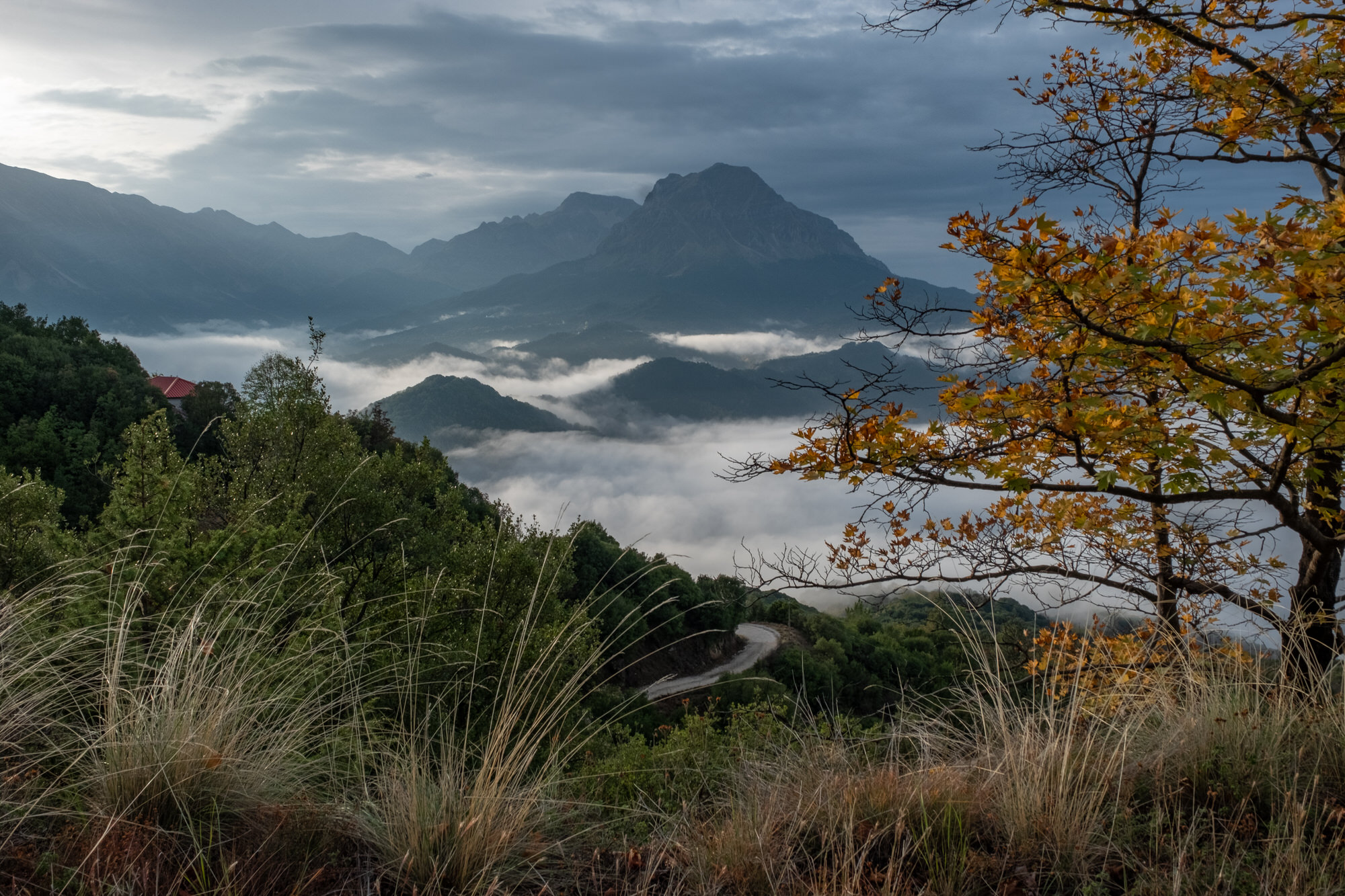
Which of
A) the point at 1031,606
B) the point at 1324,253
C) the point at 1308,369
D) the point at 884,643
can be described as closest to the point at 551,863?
the point at 1308,369

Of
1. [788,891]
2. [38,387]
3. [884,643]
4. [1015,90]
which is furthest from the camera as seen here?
[884,643]

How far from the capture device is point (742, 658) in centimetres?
5016

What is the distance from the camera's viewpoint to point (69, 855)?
2293 mm

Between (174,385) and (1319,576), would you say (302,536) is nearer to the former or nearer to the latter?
(1319,576)

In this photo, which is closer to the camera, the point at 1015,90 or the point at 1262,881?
the point at 1262,881

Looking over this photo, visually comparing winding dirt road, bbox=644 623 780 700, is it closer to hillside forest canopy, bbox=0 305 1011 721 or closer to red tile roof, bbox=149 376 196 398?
hillside forest canopy, bbox=0 305 1011 721

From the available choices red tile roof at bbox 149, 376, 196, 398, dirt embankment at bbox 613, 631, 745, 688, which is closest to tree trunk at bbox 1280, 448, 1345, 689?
dirt embankment at bbox 613, 631, 745, 688

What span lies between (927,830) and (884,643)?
56231mm

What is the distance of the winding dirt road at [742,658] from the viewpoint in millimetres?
42562

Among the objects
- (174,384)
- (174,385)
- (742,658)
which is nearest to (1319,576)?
(742,658)

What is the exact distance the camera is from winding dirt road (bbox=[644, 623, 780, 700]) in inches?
1676

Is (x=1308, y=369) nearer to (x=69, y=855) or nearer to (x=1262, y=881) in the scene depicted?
(x=1262, y=881)

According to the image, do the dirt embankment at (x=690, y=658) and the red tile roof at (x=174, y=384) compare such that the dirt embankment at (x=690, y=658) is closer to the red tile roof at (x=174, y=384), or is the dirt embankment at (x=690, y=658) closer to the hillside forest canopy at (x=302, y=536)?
the hillside forest canopy at (x=302, y=536)

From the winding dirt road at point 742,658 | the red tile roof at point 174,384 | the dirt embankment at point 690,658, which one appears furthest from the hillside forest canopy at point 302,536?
the red tile roof at point 174,384
